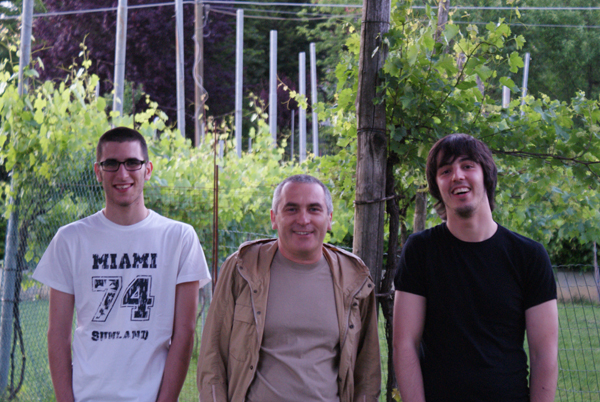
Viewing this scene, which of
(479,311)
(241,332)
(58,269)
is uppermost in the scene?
(58,269)

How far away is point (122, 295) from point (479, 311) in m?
1.36

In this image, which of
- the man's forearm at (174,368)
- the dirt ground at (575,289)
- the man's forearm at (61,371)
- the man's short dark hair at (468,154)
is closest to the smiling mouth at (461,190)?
the man's short dark hair at (468,154)

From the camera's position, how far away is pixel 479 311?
7.49 feet

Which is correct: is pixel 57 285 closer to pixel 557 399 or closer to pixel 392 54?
pixel 392 54

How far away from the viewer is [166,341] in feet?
8.23

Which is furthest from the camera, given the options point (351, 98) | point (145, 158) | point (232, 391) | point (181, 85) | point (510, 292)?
point (181, 85)

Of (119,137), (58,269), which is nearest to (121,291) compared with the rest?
(58,269)

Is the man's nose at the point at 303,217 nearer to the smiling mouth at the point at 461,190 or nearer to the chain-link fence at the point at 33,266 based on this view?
the smiling mouth at the point at 461,190

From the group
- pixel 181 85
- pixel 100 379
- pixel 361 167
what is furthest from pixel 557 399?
pixel 181 85

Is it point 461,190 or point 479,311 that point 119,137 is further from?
point 479,311

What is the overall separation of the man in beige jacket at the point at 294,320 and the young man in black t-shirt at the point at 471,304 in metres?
0.21

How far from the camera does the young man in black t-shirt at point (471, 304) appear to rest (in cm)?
226

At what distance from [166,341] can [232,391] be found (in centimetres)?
33

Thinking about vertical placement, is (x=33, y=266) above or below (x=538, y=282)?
below
